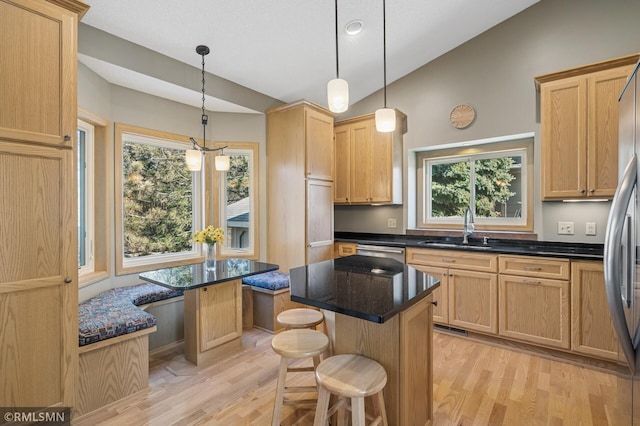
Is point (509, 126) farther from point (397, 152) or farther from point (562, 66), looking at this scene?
point (397, 152)

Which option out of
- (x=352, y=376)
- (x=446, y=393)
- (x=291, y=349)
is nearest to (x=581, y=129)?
(x=446, y=393)

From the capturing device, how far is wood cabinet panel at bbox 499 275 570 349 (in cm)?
261

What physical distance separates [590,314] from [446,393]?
4.67 ft

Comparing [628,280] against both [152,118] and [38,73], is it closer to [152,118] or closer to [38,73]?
[38,73]

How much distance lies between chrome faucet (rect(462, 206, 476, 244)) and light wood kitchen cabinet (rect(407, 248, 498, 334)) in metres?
0.46

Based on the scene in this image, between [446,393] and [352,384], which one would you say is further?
[446,393]

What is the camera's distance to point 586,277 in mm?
2512

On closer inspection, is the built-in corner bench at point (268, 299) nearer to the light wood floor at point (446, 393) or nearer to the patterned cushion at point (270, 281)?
the patterned cushion at point (270, 281)

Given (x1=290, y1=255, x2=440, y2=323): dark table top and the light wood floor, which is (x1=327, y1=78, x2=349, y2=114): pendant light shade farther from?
the light wood floor

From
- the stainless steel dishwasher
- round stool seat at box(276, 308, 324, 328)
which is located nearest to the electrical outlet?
the stainless steel dishwasher

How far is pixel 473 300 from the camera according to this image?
3.04 m

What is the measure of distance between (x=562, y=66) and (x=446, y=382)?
3.12 m

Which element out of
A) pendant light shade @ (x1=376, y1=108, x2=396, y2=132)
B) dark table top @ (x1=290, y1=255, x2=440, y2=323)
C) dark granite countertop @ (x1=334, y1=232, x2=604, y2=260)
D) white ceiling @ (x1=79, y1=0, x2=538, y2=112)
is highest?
white ceiling @ (x1=79, y1=0, x2=538, y2=112)

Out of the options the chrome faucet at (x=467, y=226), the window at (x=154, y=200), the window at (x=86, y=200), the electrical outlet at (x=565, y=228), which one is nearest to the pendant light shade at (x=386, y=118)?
the chrome faucet at (x=467, y=226)
